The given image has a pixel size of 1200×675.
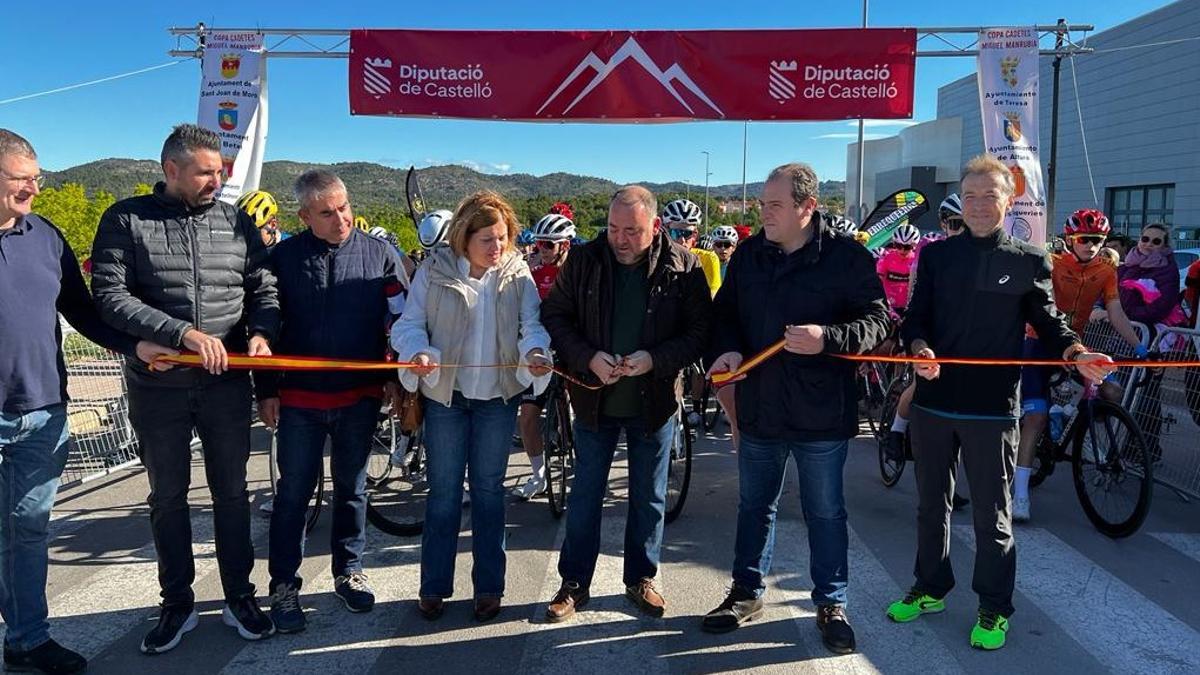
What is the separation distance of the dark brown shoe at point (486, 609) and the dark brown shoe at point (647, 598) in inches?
28.8

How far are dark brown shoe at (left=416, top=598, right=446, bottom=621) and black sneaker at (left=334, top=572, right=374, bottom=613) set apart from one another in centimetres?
32

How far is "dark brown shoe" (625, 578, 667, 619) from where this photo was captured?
4.20 meters

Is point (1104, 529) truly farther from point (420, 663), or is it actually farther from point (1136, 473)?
point (420, 663)

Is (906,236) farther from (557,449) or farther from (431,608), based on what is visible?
(431,608)

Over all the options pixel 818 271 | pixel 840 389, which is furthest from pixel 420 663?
pixel 818 271

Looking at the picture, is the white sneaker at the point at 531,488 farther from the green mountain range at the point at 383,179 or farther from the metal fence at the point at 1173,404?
the green mountain range at the point at 383,179

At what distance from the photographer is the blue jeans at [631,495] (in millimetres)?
4180

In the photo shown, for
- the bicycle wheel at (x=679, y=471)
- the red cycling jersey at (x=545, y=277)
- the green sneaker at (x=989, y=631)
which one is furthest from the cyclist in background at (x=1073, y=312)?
the red cycling jersey at (x=545, y=277)

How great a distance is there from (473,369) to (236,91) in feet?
23.3

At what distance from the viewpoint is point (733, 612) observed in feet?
13.3

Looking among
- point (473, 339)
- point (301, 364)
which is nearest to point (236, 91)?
point (301, 364)

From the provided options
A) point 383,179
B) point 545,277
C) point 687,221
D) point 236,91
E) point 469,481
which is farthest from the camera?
point 383,179

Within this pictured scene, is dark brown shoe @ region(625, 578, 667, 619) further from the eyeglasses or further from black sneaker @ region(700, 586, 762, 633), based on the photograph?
the eyeglasses

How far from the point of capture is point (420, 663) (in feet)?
12.3
